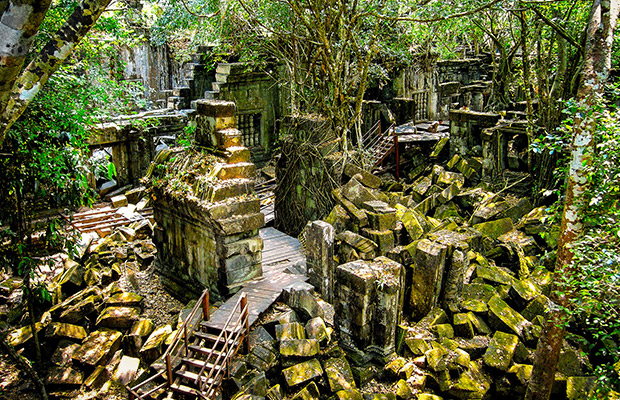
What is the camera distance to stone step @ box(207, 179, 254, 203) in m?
8.83

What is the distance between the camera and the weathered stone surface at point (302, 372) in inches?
289

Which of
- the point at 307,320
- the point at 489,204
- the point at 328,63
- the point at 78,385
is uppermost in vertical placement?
the point at 328,63

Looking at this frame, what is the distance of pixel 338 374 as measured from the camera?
7.61 metres

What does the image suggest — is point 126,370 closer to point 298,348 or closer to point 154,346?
point 154,346

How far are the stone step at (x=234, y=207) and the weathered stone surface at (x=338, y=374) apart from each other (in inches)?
118

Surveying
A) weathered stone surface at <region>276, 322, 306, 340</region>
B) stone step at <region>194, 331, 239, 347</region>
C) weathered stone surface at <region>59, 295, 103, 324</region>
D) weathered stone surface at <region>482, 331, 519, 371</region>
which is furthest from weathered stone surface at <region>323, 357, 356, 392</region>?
weathered stone surface at <region>59, 295, 103, 324</region>

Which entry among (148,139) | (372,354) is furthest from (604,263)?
(148,139)

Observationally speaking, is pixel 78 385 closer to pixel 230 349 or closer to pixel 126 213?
pixel 230 349

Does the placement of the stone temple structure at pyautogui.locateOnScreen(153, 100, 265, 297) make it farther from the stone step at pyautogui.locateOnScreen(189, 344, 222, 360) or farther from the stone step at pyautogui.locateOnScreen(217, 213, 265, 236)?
the stone step at pyautogui.locateOnScreen(189, 344, 222, 360)

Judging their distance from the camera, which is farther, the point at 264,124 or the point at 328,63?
the point at 264,124

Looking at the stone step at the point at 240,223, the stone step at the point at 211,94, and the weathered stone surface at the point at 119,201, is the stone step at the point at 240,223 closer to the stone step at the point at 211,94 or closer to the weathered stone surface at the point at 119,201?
the weathered stone surface at the point at 119,201

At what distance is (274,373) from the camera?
7.70 m

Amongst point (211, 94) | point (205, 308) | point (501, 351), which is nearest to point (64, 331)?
point (205, 308)

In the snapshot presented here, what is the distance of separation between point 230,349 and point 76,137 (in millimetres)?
4367
